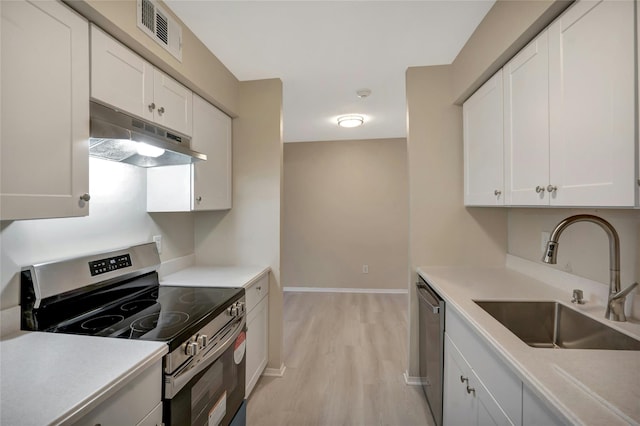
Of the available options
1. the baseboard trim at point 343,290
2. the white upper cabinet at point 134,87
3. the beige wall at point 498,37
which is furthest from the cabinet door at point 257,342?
the baseboard trim at point 343,290

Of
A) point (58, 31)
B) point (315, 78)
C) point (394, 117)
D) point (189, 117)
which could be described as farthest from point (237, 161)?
point (394, 117)

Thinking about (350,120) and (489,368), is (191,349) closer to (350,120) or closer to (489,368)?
(489,368)

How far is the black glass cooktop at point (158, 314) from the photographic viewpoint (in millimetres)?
1136

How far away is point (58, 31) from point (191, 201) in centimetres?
102

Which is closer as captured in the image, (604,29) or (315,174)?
(604,29)

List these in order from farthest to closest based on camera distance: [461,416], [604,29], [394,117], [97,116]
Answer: [394,117], [461,416], [97,116], [604,29]

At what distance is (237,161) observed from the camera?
2398mm

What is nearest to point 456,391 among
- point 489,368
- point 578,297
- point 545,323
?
point 489,368

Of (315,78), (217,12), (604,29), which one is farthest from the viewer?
(315,78)

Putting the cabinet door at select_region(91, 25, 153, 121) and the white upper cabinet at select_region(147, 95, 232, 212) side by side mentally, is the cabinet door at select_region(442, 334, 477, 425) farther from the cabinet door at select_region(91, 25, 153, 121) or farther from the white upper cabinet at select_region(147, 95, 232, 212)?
the cabinet door at select_region(91, 25, 153, 121)

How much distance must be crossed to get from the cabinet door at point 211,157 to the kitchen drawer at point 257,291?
0.65 m

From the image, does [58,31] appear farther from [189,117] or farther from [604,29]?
[604,29]

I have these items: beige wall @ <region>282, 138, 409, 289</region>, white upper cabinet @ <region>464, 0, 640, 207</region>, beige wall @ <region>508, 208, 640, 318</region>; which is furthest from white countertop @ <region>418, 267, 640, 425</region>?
beige wall @ <region>282, 138, 409, 289</region>

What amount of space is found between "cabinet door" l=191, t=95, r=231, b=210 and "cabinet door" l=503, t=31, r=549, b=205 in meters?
1.90
